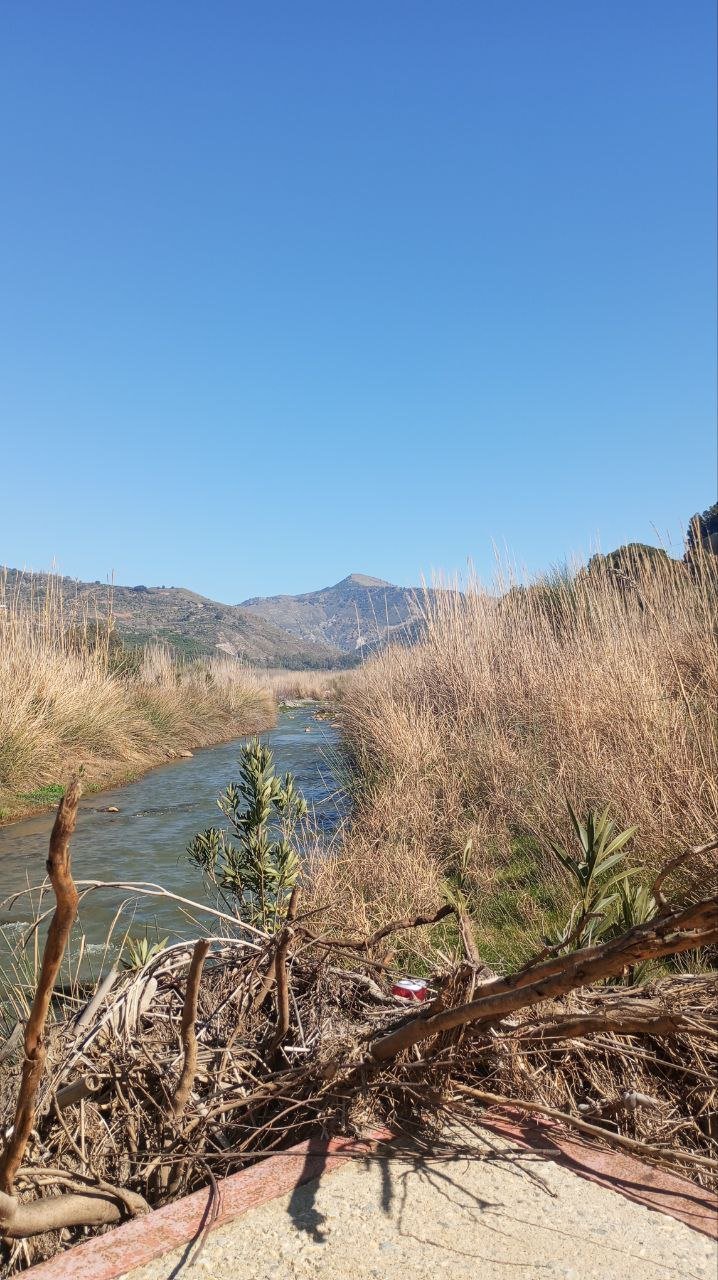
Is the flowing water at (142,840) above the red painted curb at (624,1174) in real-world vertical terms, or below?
below

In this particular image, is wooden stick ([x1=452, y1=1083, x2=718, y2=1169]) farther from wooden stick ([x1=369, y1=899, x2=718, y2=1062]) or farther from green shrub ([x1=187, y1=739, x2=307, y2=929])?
green shrub ([x1=187, y1=739, x2=307, y2=929])

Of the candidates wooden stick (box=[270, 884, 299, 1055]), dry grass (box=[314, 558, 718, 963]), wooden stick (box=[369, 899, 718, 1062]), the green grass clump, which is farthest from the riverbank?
wooden stick (box=[369, 899, 718, 1062])

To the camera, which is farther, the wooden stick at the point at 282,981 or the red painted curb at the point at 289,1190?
the wooden stick at the point at 282,981

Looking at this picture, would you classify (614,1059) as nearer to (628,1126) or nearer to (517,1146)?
(628,1126)

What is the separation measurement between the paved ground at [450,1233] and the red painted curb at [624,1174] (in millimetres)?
27

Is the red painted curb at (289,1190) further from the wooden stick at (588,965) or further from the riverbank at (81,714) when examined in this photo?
the riverbank at (81,714)

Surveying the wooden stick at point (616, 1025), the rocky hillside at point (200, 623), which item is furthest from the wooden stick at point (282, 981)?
the rocky hillside at point (200, 623)

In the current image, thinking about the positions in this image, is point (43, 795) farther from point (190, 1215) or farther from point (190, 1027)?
point (190, 1215)

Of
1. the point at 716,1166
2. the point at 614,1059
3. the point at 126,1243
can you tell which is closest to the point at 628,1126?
the point at 614,1059

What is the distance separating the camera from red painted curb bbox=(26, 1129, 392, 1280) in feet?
4.88

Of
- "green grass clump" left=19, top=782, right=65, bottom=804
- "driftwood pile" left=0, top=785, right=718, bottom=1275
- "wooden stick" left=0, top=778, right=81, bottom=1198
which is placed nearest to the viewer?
"wooden stick" left=0, top=778, right=81, bottom=1198

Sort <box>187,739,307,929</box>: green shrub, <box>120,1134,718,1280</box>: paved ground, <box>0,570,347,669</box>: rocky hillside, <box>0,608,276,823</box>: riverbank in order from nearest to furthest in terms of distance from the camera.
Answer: <box>120,1134,718,1280</box>: paved ground → <box>187,739,307,929</box>: green shrub → <box>0,608,276,823</box>: riverbank → <box>0,570,347,669</box>: rocky hillside

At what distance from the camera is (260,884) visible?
13.6 feet

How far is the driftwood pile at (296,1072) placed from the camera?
67.7 inches
